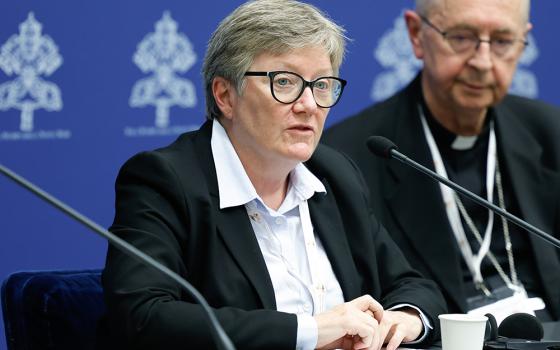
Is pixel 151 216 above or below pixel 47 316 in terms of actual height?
above

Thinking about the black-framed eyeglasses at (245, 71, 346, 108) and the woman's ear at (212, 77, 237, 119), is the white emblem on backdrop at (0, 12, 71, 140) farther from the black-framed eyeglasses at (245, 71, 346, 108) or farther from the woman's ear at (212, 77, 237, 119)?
the black-framed eyeglasses at (245, 71, 346, 108)

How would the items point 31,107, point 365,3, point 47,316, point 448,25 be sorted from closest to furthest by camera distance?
point 47,316 → point 31,107 → point 448,25 → point 365,3

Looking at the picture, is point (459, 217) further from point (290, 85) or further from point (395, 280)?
point (290, 85)

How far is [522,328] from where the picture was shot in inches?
89.7

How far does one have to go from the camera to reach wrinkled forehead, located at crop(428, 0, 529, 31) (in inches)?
138


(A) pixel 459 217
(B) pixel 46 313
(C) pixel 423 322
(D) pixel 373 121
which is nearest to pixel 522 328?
(C) pixel 423 322

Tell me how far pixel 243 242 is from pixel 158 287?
27 cm

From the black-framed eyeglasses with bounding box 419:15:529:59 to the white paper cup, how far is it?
1.69 m

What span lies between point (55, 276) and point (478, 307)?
1.53 m

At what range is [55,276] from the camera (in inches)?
92.0

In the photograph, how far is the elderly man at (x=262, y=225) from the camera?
7.15 feet

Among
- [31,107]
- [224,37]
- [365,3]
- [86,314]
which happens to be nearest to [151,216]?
[86,314]

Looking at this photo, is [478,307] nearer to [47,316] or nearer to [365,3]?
[365,3]


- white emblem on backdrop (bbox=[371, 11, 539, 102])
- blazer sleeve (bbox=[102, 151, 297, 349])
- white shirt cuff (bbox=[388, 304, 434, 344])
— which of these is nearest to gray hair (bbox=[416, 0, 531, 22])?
white emblem on backdrop (bbox=[371, 11, 539, 102])
